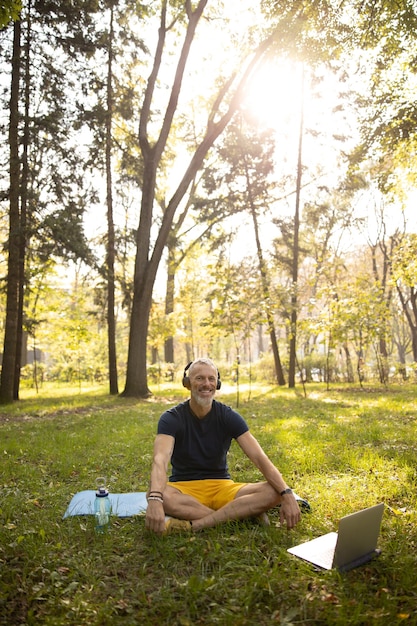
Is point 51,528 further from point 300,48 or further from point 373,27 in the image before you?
point 300,48

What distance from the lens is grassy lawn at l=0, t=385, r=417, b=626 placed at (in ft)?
8.46

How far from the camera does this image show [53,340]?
1975 centimetres

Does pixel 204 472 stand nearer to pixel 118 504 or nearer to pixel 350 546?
pixel 118 504

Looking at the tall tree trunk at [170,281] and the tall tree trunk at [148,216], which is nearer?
the tall tree trunk at [148,216]

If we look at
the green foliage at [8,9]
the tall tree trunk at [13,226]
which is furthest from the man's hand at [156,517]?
the tall tree trunk at [13,226]

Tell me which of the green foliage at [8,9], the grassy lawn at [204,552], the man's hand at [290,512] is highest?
the green foliage at [8,9]

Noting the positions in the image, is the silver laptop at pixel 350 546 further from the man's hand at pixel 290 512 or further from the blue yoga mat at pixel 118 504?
the blue yoga mat at pixel 118 504

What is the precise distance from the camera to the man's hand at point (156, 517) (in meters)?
3.41

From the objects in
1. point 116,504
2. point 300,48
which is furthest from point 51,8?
point 116,504

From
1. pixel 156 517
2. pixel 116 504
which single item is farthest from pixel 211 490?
pixel 116 504

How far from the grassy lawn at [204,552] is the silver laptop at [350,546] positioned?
6 cm

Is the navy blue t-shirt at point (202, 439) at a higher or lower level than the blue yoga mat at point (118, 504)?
higher

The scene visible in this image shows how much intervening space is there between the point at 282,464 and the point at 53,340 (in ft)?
52.3

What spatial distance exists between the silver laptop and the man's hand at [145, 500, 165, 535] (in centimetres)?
90
